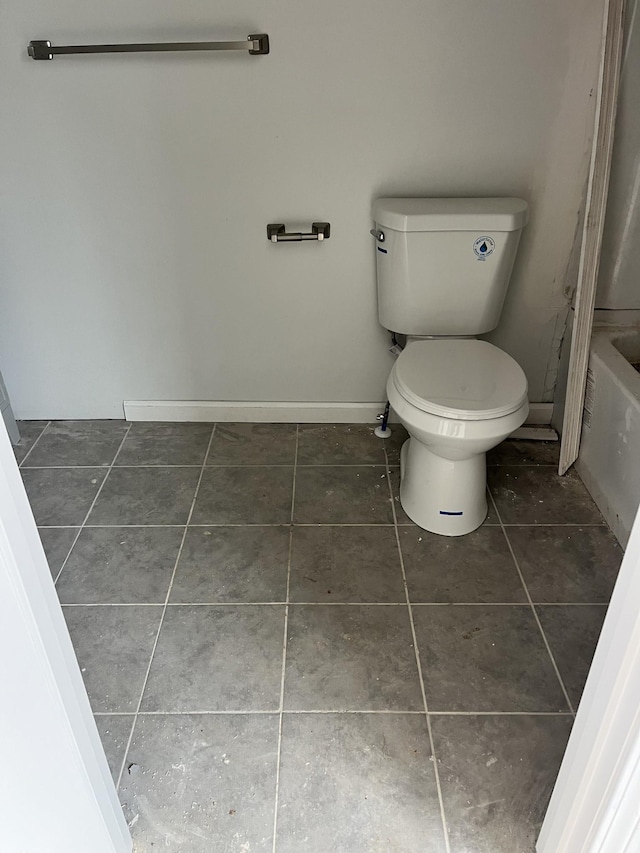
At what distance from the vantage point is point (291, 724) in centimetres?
130

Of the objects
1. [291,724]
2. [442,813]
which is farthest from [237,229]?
[442,813]

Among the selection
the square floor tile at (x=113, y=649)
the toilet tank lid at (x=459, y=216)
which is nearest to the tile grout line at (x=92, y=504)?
the square floor tile at (x=113, y=649)

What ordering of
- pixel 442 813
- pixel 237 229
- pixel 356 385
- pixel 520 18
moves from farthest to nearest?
1. pixel 356 385
2. pixel 237 229
3. pixel 520 18
4. pixel 442 813

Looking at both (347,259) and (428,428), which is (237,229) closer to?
(347,259)

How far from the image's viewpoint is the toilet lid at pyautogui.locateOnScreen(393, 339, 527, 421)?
5.01ft

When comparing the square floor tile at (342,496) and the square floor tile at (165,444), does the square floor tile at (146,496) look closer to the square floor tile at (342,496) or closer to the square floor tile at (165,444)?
the square floor tile at (165,444)

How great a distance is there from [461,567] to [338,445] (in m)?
0.63

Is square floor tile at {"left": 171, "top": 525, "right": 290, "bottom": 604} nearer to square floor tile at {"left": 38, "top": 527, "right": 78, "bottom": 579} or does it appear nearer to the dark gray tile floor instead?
the dark gray tile floor

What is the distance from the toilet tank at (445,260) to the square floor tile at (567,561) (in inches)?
24.2

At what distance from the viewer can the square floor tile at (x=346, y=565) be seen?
1587 millimetres

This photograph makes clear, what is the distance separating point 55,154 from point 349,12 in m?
0.89

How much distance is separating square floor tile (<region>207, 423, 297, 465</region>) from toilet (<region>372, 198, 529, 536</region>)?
426 mm

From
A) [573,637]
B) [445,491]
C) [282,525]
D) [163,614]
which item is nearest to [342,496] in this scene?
[282,525]

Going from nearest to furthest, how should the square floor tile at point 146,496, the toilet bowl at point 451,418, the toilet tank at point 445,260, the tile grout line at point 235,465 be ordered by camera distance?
the toilet bowl at point 451,418
the toilet tank at point 445,260
the square floor tile at point 146,496
the tile grout line at point 235,465
